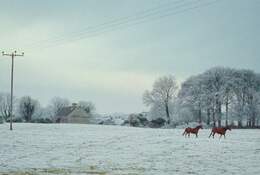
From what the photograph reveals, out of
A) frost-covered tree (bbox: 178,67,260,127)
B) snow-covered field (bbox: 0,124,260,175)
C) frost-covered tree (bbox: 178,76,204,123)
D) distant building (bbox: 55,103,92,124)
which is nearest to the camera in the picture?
snow-covered field (bbox: 0,124,260,175)

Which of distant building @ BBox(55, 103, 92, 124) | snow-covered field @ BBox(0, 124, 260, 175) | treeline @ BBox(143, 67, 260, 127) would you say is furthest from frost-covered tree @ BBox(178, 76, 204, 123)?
snow-covered field @ BBox(0, 124, 260, 175)

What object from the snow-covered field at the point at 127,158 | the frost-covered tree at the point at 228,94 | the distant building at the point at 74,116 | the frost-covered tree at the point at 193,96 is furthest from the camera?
the distant building at the point at 74,116

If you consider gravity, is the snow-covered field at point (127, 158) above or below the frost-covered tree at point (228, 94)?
below

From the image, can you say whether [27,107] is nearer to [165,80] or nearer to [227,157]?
Answer: [165,80]

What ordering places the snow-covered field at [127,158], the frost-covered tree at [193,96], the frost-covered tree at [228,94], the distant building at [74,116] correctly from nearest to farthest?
the snow-covered field at [127,158]
the frost-covered tree at [228,94]
the frost-covered tree at [193,96]
the distant building at [74,116]

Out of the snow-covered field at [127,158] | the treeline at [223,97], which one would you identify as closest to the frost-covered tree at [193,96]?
the treeline at [223,97]

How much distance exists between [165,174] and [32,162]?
9.55 meters

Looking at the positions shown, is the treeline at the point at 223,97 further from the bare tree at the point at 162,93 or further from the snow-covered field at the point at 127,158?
the snow-covered field at the point at 127,158

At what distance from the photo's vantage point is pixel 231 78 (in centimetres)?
11662

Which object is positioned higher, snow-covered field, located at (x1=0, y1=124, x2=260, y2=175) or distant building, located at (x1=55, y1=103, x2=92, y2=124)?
distant building, located at (x1=55, y1=103, x2=92, y2=124)

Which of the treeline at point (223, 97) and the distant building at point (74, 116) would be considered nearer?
the treeline at point (223, 97)

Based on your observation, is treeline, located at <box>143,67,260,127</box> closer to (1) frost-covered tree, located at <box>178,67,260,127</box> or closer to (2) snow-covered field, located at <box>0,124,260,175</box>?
(1) frost-covered tree, located at <box>178,67,260,127</box>

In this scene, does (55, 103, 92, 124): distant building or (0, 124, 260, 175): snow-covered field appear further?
(55, 103, 92, 124): distant building

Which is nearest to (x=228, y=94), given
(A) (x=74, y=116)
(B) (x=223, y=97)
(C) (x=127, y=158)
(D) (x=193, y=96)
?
(B) (x=223, y=97)
